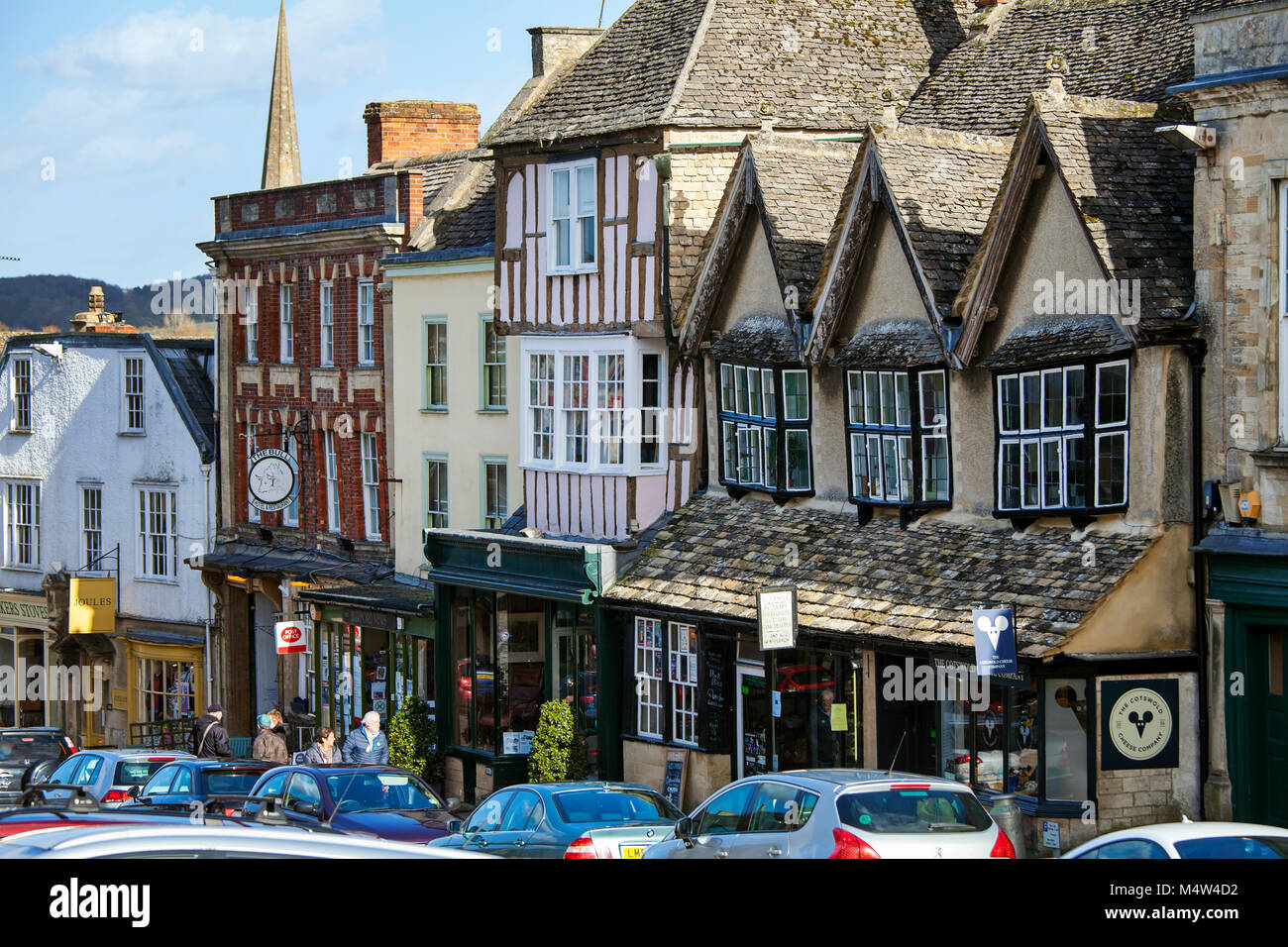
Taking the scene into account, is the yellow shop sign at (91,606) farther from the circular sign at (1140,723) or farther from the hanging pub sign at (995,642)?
the circular sign at (1140,723)

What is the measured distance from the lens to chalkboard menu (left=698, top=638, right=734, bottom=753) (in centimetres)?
2402

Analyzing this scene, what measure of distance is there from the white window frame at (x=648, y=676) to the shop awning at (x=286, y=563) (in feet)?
31.4

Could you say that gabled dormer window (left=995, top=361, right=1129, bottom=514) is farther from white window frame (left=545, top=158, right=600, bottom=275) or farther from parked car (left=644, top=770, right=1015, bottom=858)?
white window frame (left=545, top=158, right=600, bottom=275)

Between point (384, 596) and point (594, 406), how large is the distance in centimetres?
704

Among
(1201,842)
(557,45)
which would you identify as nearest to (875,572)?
(1201,842)

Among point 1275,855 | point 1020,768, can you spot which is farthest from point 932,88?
point 1275,855

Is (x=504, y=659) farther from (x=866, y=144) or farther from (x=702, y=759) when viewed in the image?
(x=866, y=144)

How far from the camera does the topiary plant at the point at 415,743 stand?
97.2ft

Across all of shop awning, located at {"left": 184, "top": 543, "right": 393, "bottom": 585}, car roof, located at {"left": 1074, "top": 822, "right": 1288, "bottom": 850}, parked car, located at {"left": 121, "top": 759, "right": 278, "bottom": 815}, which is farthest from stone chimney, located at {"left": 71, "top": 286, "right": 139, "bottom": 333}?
car roof, located at {"left": 1074, "top": 822, "right": 1288, "bottom": 850}

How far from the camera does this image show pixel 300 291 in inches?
1469

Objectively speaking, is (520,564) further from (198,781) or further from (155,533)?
(155,533)

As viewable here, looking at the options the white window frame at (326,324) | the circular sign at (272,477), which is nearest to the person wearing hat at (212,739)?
the circular sign at (272,477)

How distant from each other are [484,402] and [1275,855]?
22.7m

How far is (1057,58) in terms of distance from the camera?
25.2m
